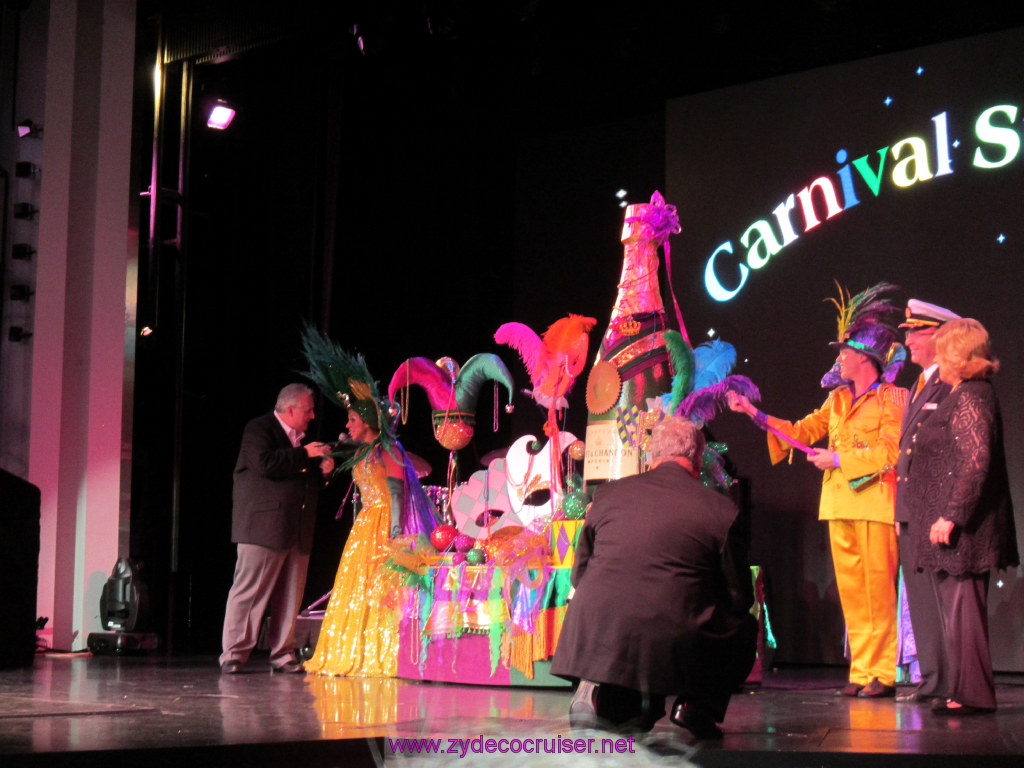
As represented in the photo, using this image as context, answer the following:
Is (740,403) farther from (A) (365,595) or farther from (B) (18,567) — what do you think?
(B) (18,567)

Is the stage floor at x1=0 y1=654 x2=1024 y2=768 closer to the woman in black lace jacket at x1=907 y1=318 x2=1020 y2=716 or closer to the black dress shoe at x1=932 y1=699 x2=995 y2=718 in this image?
the black dress shoe at x1=932 y1=699 x2=995 y2=718

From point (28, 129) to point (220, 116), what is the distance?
1.31 m

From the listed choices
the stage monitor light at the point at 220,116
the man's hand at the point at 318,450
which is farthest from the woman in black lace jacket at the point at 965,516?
the stage monitor light at the point at 220,116

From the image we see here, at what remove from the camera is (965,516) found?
4109mm

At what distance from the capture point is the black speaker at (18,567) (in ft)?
19.1

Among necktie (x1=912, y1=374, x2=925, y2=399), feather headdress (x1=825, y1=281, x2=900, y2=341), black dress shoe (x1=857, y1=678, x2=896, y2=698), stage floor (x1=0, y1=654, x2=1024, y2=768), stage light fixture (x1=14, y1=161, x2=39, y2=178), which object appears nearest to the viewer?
stage floor (x1=0, y1=654, x2=1024, y2=768)

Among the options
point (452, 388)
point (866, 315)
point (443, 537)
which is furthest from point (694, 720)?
point (452, 388)

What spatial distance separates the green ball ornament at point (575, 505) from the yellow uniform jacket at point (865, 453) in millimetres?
1005

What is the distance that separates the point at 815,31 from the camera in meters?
6.88

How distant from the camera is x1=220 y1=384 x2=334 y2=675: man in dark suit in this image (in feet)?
19.0

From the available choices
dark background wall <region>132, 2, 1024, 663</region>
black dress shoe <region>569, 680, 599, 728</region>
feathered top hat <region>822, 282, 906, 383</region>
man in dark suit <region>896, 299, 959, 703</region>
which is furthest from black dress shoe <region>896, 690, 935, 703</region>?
dark background wall <region>132, 2, 1024, 663</region>

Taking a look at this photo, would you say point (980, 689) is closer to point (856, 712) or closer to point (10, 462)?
point (856, 712)

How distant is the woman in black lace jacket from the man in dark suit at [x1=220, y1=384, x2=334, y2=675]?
2.91 meters

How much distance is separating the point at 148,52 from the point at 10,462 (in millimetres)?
2867
